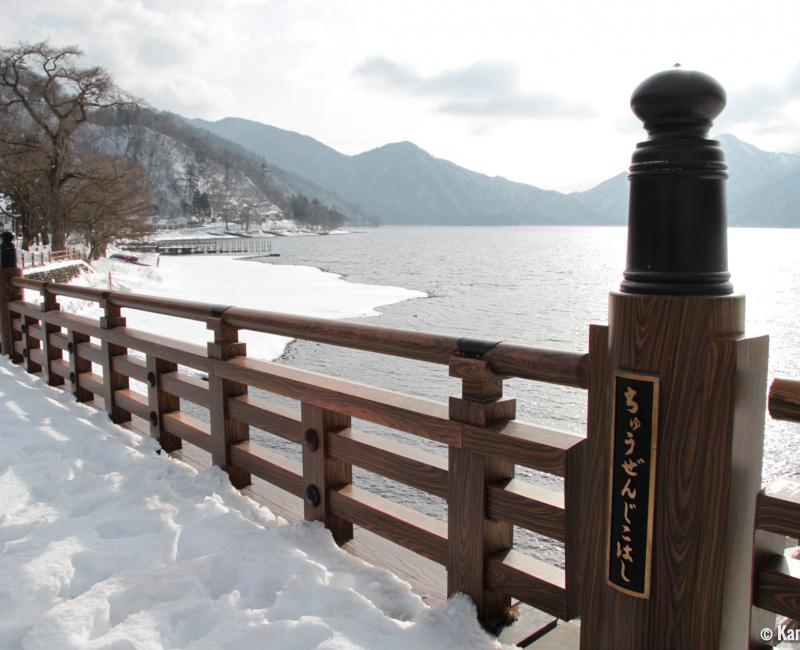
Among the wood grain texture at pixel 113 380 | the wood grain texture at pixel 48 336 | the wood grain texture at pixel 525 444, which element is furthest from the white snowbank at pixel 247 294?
the wood grain texture at pixel 525 444

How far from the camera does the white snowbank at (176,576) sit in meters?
2.44

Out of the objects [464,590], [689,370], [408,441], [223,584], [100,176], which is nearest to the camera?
[689,370]

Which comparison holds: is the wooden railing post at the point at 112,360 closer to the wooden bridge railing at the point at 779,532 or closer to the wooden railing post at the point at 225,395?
the wooden railing post at the point at 225,395

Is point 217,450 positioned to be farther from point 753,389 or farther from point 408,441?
point 408,441

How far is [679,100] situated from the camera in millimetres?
1603

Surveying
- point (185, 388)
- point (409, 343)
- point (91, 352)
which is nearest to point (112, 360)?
point (91, 352)

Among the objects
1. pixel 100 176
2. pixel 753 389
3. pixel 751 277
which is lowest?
pixel 751 277

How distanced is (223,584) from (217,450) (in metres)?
1.29

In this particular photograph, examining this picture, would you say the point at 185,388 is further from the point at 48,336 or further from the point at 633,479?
the point at 633,479

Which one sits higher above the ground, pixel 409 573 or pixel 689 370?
pixel 689 370

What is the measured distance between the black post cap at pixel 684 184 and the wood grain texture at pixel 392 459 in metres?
1.29

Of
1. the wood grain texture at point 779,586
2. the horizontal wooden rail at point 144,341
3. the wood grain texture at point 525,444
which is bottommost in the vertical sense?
the wood grain texture at point 779,586

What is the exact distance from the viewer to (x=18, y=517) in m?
3.48

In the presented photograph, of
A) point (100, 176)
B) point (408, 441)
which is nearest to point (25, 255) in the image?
point (100, 176)
